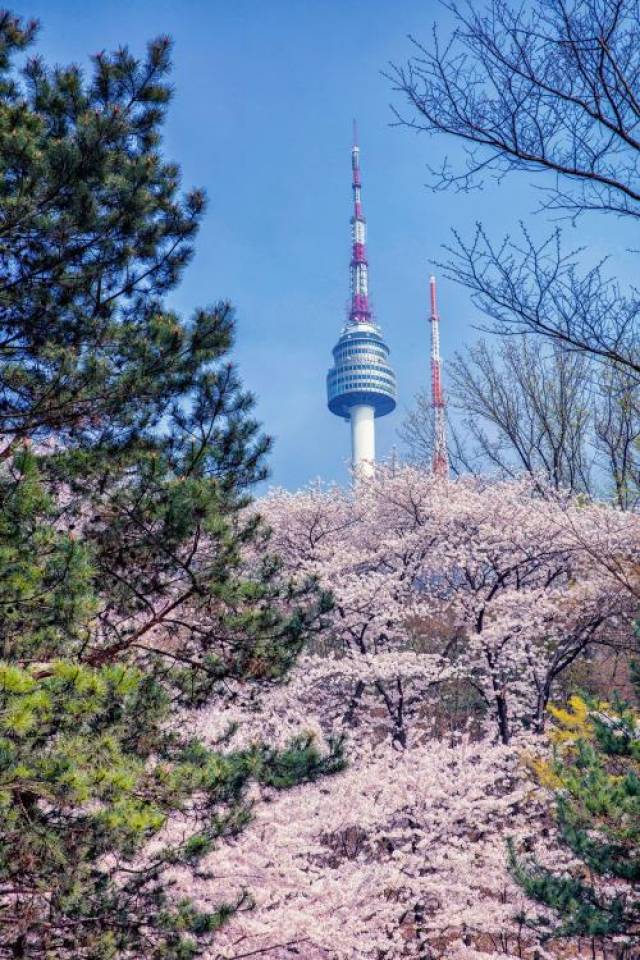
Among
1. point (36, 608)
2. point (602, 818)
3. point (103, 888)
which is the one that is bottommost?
point (103, 888)

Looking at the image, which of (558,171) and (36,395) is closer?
(558,171)

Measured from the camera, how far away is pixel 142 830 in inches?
157

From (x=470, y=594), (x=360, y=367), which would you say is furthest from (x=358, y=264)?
(x=470, y=594)

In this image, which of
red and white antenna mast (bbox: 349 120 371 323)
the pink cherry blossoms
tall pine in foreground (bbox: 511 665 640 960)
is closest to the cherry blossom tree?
the pink cherry blossoms

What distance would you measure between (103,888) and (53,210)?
4.30 meters

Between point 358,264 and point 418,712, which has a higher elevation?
point 358,264

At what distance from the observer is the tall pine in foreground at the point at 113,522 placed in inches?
159

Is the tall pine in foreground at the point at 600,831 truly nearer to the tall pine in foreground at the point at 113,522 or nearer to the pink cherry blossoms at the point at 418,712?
the pink cherry blossoms at the point at 418,712

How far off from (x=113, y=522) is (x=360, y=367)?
7936 centimetres

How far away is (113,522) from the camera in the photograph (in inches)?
214

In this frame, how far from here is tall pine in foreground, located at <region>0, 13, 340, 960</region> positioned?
4.04 metres

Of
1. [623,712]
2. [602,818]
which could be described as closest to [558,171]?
[623,712]

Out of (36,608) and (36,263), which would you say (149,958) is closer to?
(36,608)

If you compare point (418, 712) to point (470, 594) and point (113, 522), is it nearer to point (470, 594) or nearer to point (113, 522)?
point (470, 594)
